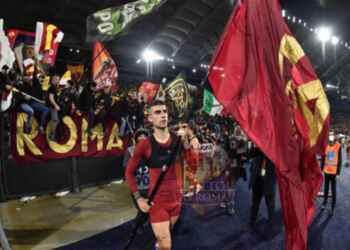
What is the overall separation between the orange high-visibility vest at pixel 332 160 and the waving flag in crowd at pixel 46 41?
25.5 ft

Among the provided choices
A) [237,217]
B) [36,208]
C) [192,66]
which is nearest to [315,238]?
[237,217]

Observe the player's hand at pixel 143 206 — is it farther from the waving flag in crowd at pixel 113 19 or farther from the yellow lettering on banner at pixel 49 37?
the yellow lettering on banner at pixel 49 37

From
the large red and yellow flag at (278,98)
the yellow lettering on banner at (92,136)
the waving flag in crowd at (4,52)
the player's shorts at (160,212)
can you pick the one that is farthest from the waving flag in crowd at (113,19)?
the yellow lettering on banner at (92,136)

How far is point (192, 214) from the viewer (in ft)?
21.3

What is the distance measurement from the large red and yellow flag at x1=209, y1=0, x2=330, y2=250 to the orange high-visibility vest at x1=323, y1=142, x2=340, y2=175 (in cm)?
378

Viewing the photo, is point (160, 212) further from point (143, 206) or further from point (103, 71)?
point (103, 71)

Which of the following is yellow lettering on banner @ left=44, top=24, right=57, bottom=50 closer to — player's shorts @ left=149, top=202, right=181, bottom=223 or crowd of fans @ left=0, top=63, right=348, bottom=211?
crowd of fans @ left=0, top=63, right=348, bottom=211

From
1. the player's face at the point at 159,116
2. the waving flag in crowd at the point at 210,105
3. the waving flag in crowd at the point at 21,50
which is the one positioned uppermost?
the waving flag in crowd at the point at 21,50

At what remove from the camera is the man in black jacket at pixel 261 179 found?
5.59 metres

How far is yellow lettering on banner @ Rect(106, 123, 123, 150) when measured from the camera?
9.65 metres

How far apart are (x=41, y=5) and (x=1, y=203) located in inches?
422

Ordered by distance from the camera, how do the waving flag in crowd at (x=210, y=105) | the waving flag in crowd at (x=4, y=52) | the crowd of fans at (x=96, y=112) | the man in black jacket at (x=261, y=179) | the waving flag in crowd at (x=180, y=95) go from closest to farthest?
the waving flag in crowd at (x=4, y=52) → the man in black jacket at (x=261, y=179) → the crowd of fans at (x=96, y=112) → the waving flag in crowd at (x=180, y=95) → the waving flag in crowd at (x=210, y=105)

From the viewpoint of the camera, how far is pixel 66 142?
27.6 feet

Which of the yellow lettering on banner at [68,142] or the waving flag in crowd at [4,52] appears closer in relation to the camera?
the waving flag in crowd at [4,52]
